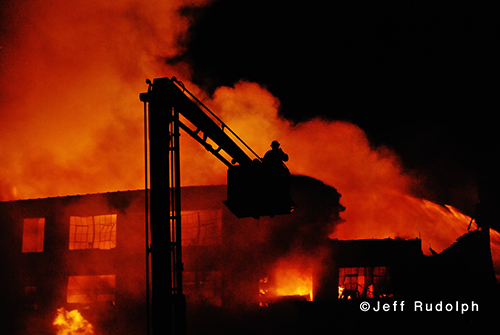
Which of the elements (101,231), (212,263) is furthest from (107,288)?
(212,263)

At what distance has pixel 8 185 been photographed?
29.7m

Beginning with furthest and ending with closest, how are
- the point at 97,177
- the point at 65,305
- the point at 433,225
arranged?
the point at 433,225, the point at 97,177, the point at 65,305

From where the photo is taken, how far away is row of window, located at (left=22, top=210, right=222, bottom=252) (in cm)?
2269

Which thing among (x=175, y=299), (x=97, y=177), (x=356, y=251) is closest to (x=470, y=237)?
(x=356, y=251)

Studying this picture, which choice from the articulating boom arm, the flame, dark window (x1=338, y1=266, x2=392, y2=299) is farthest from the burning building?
the articulating boom arm

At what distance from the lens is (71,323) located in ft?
76.8

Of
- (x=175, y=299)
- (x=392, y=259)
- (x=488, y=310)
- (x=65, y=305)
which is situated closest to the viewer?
(x=175, y=299)

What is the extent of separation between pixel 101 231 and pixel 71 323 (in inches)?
178

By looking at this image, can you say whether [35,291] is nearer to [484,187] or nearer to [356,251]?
[356,251]

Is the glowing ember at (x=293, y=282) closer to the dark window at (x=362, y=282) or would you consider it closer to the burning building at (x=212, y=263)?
the burning building at (x=212, y=263)

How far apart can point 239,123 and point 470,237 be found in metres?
12.5

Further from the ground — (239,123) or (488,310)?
(239,123)

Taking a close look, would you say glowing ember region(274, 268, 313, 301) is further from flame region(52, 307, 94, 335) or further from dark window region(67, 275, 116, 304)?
flame region(52, 307, 94, 335)

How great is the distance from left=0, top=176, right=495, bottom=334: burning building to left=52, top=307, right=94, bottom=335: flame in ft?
0.77
